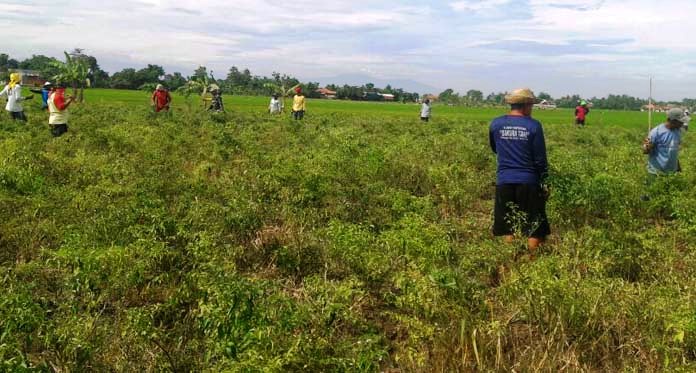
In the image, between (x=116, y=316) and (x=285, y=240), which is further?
(x=285, y=240)

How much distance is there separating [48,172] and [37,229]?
2558 millimetres

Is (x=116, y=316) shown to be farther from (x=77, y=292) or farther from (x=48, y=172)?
(x=48, y=172)

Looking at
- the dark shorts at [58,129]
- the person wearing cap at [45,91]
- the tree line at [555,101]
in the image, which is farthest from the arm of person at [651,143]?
the tree line at [555,101]

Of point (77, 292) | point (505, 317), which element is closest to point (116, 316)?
point (77, 292)

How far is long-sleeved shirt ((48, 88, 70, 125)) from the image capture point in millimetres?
10922

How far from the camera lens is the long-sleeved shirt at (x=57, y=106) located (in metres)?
10.9

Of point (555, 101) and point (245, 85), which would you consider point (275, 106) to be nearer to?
point (245, 85)

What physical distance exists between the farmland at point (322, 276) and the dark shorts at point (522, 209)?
0.24 meters

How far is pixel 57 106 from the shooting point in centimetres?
1095

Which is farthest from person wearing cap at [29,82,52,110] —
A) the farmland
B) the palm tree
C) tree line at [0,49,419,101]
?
tree line at [0,49,419,101]

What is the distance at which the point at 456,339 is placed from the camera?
11.7 ft

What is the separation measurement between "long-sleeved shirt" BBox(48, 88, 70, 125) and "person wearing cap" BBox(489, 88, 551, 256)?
873 centimetres

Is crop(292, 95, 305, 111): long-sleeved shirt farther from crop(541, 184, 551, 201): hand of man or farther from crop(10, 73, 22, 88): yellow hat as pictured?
crop(541, 184, 551, 201): hand of man

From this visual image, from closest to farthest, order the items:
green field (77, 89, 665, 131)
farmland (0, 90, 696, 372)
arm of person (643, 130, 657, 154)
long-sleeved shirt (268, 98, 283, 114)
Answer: farmland (0, 90, 696, 372) → arm of person (643, 130, 657, 154) → long-sleeved shirt (268, 98, 283, 114) → green field (77, 89, 665, 131)
